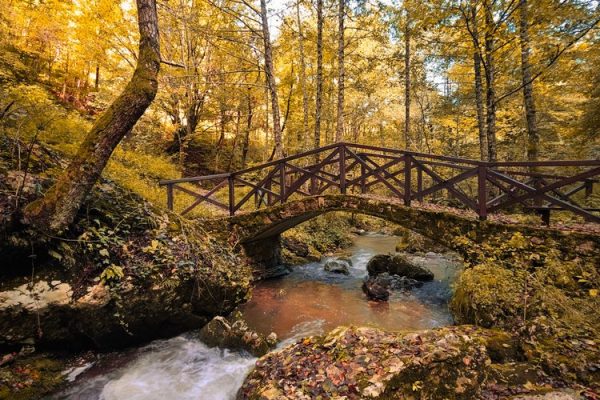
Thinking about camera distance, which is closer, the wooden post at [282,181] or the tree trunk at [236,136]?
the wooden post at [282,181]

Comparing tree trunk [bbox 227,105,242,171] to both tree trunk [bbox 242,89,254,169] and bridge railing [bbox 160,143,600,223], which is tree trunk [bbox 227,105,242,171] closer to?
tree trunk [bbox 242,89,254,169]

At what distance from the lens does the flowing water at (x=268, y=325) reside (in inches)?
166

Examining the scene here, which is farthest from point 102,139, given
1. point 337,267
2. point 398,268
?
point 398,268

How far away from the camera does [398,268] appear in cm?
922

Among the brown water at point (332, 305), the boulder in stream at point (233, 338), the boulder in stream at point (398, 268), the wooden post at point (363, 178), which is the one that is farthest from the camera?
the boulder in stream at point (398, 268)

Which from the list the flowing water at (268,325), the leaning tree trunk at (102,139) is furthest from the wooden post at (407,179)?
the leaning tree trunk at (102,139)

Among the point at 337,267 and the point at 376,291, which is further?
the point at 337,267

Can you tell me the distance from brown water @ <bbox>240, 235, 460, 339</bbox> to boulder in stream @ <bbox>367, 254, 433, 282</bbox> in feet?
0.98

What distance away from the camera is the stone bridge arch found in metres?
4.83

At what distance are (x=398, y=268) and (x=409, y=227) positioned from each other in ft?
10.0

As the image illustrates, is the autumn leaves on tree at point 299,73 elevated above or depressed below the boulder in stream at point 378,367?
above

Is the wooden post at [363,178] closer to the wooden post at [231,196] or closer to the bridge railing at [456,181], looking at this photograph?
the bridge railing at [456,181]

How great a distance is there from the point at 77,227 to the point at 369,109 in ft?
59.0

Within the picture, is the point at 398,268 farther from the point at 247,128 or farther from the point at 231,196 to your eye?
the point at 247,128
